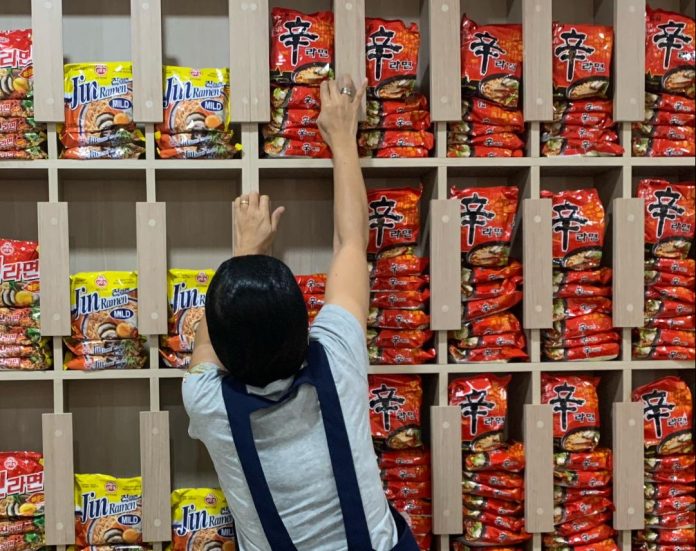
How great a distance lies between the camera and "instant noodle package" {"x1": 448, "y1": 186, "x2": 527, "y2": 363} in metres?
1.69

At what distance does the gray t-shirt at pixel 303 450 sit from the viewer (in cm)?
118

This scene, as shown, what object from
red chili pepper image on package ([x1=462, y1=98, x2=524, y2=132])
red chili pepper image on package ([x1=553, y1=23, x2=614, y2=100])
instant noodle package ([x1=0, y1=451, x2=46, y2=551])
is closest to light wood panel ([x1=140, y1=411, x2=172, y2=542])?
instant noodle package ([x1=0, y1=451, x2=46, y2=551])

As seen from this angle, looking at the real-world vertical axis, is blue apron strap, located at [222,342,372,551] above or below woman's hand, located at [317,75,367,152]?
below

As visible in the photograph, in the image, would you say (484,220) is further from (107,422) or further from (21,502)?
(21,502)

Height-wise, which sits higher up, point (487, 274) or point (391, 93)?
point (391, 93)

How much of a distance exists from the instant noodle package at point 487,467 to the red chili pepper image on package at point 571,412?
0.33 ft

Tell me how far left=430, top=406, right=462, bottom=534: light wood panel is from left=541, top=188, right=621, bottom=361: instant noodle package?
0.30m

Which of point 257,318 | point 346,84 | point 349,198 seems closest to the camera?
point 257,318

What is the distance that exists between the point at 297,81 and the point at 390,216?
37cm

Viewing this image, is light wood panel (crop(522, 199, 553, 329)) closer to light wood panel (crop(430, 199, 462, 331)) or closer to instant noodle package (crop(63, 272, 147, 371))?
light wood panel (crop(430, 199, 462, 331))

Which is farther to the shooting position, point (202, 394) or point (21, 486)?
point (21, 486)

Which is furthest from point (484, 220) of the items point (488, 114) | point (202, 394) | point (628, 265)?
point (202, 394)

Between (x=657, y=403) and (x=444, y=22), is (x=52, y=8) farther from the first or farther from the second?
(x=657, y=403)

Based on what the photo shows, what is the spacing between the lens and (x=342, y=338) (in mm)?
1222
